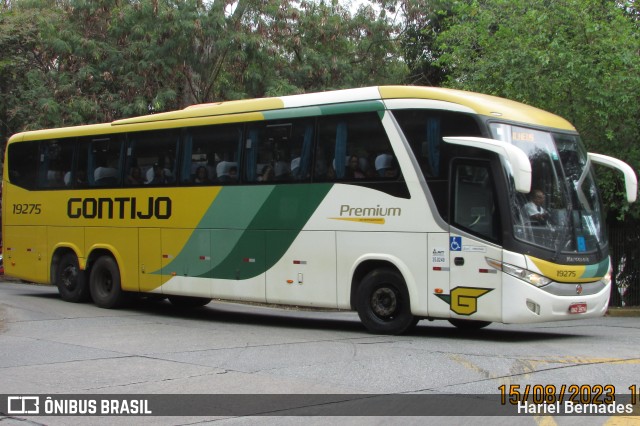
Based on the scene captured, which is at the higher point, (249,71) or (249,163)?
(249,71)

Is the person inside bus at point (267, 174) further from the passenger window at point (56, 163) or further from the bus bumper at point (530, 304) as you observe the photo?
the passenger window at point (56, 163)

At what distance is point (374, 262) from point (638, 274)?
12102mm

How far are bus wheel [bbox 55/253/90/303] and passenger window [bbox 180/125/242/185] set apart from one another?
397 centimetres

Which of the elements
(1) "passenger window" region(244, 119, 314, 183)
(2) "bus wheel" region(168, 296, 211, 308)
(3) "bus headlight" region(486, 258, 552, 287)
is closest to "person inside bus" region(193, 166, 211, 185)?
(1) "passenger window" region(244, 119, 314, 183)

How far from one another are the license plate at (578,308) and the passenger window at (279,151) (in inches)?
183

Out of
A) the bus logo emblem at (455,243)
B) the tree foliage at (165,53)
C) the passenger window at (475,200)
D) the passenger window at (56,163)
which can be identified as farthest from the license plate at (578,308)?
the tree foliage at (165,53)

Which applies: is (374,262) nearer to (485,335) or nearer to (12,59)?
(485,335)

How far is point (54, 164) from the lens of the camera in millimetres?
18125

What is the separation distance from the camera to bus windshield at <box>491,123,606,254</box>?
11422mm

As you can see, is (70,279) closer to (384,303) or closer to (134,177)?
(134,177)

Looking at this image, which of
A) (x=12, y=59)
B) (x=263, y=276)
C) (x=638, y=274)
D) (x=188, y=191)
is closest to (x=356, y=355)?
(x=263, y=276)

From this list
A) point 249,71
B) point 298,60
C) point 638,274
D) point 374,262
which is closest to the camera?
point 374,262

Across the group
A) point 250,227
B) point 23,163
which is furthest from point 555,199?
point 23,163

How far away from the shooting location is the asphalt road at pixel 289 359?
26.8 ft
